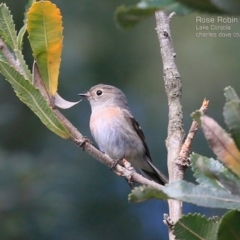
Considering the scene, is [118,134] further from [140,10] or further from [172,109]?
[140,10]

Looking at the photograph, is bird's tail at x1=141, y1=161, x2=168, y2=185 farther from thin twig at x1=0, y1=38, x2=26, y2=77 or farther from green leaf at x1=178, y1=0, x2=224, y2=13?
green leaf at x1=178, y1=0, x2=224, y2=13

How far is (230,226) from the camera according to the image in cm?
78

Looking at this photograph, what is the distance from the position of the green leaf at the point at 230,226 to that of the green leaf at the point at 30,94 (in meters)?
0.48

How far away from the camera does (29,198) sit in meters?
4.47

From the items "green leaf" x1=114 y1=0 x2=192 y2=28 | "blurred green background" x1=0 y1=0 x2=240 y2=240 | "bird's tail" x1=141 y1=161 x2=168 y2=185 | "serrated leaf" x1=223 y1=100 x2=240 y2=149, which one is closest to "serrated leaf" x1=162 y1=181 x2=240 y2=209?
"serrated leaf" x1=223 y1=100 x2=240 y2=149

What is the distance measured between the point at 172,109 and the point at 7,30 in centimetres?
45

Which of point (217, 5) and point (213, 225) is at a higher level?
point (217, 5)

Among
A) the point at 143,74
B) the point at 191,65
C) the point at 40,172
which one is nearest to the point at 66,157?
the point at 40,172

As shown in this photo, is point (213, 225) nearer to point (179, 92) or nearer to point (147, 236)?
point (179, 92)

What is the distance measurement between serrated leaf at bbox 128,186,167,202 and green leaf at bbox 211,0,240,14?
0.81 ft

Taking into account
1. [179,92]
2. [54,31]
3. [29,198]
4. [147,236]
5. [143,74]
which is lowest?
[147,236]

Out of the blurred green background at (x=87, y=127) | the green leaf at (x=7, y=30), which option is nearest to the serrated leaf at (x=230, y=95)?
the green leaf at (x=7, y=30)

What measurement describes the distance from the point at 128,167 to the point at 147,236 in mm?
3837

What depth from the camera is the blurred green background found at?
4551 mm
